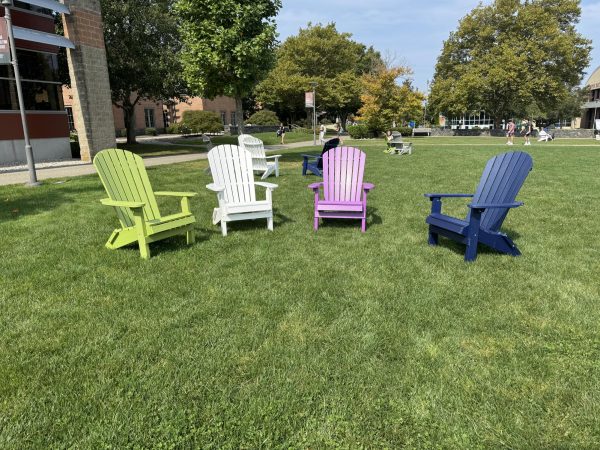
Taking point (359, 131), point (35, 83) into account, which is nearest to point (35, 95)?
point (35, 83)

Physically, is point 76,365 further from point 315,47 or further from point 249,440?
point 315,47

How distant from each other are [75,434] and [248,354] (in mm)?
1068

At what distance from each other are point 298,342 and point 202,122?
35081 mm

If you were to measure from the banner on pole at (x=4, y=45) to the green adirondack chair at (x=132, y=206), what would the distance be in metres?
5.59

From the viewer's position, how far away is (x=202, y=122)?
35.4 metres

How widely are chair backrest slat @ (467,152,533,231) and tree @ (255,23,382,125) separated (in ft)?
126

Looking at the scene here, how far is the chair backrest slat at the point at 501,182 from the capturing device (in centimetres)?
450

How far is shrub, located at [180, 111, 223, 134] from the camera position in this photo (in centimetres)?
3509

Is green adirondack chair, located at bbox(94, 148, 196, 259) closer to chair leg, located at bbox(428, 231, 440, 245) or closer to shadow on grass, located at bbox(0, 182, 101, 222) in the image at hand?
shadow on grass, located at bbox(0, 182, 101, 222)

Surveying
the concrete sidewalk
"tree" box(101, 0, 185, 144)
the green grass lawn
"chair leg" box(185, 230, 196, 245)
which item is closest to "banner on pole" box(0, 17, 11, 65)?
the concrete sidewalk

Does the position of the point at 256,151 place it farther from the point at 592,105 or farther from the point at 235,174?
the point at 592,105

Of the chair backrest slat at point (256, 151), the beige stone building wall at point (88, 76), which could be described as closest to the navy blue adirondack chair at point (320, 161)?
the chair backrest slat at point (256, 151)

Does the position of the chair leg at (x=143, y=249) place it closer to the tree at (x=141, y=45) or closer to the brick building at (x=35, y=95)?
the brick building at (x=35, y=95)

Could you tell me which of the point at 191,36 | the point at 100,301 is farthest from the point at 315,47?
the point at 100,301
